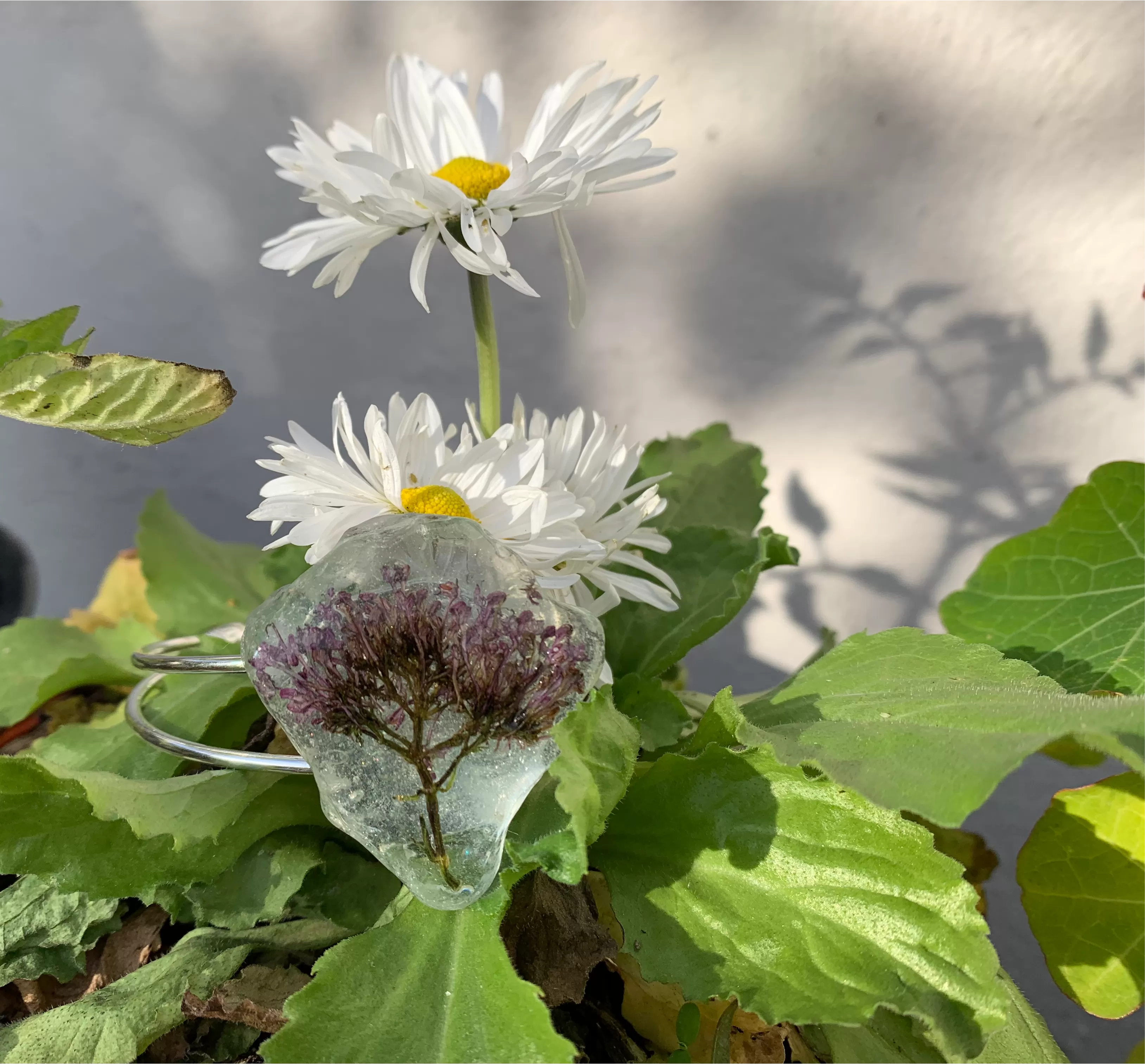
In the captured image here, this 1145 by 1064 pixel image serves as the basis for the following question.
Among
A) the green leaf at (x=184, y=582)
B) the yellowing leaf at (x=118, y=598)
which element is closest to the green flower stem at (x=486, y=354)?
the green leaf at (x=184, y=582)

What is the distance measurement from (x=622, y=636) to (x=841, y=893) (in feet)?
0.69

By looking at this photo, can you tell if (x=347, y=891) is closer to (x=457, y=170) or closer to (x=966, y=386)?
(x=457, y=170)

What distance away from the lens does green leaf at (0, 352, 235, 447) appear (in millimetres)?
328

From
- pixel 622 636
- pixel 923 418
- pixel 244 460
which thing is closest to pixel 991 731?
pixel 622 636

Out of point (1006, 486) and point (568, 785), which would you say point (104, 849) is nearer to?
point (568, 785)

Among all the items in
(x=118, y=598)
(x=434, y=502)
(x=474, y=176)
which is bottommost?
(x=118, y=598)

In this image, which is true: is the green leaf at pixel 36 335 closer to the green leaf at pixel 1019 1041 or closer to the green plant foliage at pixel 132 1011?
the green plant foliage at pixel 132 1011

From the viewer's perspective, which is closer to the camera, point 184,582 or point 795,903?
point 795,903

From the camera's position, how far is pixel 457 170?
417 mm

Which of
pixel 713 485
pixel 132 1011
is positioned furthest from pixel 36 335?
pixel 713 485

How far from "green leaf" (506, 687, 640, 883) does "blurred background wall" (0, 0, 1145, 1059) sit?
0.50m

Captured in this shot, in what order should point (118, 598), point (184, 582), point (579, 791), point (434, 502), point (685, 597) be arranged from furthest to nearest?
point (118, 598), point (184, 582), point (685, 597), point (434, 502), point (579, 791)

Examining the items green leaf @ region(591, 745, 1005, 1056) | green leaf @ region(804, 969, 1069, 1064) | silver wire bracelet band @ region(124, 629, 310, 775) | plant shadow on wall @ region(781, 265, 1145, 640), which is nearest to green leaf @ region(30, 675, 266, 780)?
silver wire bracelet band @ region(124, 629, 310, 775)

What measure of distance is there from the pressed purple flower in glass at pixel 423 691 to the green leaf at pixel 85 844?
0.11m
